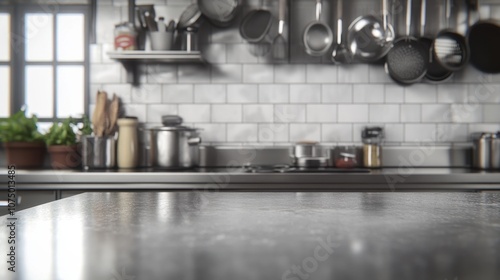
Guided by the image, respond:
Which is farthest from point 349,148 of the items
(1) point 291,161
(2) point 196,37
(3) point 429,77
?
(2) point 196,37

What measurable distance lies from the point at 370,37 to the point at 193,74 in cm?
111

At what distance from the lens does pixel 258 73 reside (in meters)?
2.86

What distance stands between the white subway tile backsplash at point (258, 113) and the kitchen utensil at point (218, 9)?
0.56 metres

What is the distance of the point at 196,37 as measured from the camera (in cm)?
286

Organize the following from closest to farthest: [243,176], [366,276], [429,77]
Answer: [366,276], [243,176], [429,77]

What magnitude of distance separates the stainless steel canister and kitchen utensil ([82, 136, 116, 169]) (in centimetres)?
212

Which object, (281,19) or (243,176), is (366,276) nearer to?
(243,176)

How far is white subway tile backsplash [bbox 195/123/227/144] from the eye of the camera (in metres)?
2.86

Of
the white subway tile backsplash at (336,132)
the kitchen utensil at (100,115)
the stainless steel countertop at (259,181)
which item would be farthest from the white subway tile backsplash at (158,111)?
the white subway tile backsplash at (336,132)

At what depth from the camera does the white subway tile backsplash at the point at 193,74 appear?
2.87 meters

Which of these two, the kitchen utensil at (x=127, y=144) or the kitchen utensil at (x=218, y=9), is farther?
the kitchen utensil at (x=218, y=9)

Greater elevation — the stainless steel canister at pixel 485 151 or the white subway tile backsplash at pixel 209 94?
the white subway tile backsplash at pixel 209 94

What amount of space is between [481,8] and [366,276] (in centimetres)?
291

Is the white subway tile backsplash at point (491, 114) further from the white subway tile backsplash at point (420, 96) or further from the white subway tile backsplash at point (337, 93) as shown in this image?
the white subway tile backsplash at point (337, 93)
